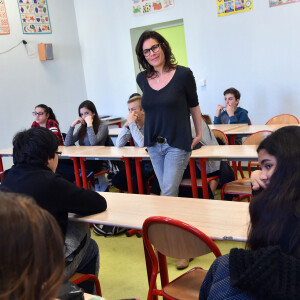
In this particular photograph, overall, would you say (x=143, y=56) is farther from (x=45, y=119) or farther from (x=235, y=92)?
(x=235, y=92)

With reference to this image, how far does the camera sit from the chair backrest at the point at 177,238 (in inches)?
62.8

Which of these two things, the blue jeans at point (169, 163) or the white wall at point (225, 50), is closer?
the blue jeans at point (169, 163)

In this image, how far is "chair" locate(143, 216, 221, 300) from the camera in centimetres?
161

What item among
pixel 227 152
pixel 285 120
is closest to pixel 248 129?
pixel 285 120

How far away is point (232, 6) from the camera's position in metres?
5.28

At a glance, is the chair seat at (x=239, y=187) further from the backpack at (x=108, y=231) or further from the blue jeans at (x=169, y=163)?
the backpack at (x=108, y=231)

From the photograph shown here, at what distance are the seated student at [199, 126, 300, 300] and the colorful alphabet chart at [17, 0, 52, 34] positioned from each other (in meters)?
5.82

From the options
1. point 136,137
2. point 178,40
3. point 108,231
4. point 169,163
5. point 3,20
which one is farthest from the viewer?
point 178,40

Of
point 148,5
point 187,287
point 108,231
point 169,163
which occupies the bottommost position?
point 108,231

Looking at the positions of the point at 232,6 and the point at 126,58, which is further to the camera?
the point at 126,58

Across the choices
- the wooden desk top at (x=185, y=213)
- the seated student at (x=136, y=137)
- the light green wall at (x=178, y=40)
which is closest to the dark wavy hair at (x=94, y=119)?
the seated student at (x=136, y=137)

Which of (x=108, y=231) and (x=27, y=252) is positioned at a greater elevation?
(x=27, y=252)

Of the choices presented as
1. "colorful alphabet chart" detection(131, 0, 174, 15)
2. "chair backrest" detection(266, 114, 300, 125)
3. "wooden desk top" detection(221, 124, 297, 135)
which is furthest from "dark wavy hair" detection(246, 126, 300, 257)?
"colorful alphabet chart" detection(131, 0, 174, 15)

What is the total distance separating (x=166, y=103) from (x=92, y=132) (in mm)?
1957
